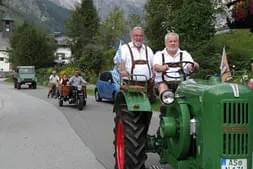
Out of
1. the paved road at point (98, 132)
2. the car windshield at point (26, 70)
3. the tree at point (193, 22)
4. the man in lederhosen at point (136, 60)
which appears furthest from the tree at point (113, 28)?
the man in lederhosen at point (136, 60)

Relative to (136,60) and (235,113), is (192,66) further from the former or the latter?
(235,113)

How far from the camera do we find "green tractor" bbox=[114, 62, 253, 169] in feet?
13.8

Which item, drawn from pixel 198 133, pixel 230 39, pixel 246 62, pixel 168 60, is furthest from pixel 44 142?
pixel 230 39

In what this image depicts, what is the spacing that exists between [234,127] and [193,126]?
653 millimetres

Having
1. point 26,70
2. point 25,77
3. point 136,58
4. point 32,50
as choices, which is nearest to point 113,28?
A: point 32,50

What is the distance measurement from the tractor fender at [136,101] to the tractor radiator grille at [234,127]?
165 cm

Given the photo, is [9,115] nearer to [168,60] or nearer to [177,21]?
[177,21]

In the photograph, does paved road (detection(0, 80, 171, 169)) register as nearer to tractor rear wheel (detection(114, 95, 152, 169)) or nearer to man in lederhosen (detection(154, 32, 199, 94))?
tractor rear wheel (detection(114, 95, 152, 169))

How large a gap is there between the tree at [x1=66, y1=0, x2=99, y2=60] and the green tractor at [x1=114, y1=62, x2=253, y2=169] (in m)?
64.1

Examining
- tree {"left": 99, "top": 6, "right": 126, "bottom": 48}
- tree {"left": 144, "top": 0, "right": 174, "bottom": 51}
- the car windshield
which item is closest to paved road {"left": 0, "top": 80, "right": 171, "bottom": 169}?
tree {"left": 144, "top": 0, "right": 174, "bottom": 51}

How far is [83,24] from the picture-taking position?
76.2 meters

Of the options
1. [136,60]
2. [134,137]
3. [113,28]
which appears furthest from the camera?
[113,28]

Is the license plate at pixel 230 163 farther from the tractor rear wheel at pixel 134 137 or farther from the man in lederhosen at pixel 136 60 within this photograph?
the man in lederhosen at pixel 136 60

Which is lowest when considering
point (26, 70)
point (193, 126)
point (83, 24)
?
point (193, 126)
